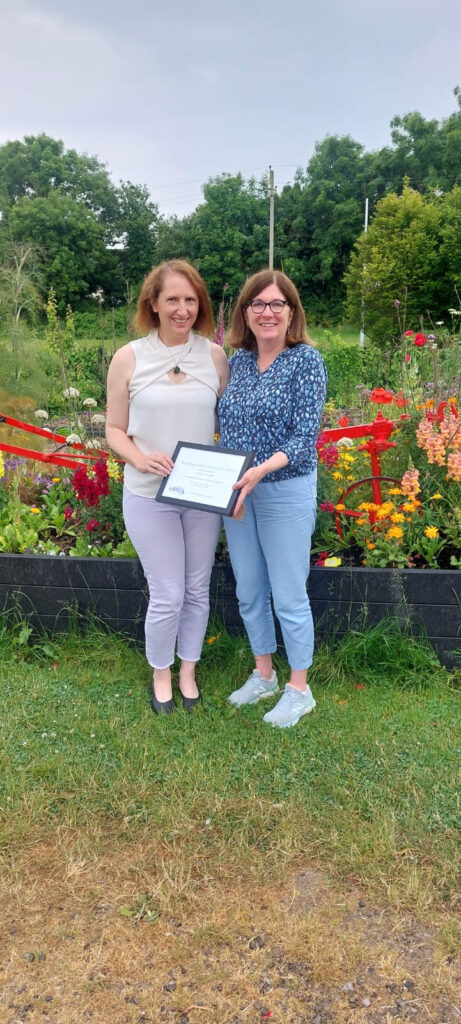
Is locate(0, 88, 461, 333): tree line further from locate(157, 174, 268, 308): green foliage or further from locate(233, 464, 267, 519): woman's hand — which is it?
locate(233, 464, 267, 519): woman's hand

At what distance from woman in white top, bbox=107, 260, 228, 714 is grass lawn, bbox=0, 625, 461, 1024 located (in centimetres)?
52

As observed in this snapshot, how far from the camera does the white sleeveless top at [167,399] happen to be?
2.36 meters

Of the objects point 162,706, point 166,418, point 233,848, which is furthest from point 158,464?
point 233,848

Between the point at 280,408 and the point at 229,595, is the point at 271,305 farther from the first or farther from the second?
the point at 229,595

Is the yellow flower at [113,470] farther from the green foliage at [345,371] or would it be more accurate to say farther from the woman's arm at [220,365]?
the green foliage at [345,371]

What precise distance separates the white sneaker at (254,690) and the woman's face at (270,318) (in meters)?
1.45

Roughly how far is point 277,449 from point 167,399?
0.44m

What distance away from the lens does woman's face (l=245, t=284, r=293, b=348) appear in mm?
2268

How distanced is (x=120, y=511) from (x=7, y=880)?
1893 millimetres

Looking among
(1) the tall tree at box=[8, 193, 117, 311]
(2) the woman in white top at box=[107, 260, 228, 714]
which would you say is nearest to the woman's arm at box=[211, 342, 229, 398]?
(2) the woman in white top at box=[107, 260, 228, 714]

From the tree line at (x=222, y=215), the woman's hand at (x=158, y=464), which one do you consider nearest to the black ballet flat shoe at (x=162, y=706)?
the woman's hand at (x=158, y=464)

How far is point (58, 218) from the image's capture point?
36.9m

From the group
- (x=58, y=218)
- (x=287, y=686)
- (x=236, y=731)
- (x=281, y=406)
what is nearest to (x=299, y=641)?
(x=287, y=686)

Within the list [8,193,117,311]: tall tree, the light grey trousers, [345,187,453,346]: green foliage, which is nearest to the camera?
the light grey trousers
